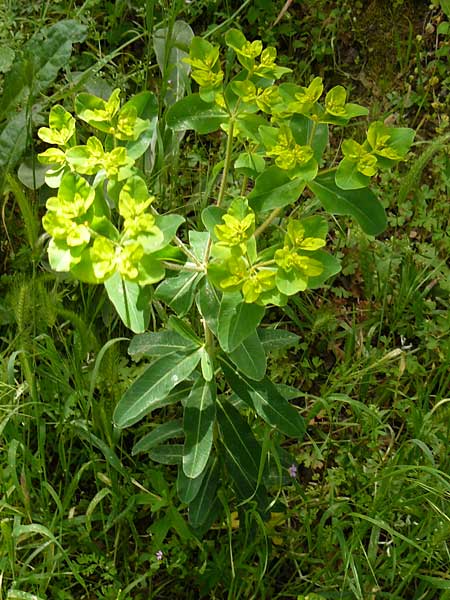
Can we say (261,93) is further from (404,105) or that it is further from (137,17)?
(137,17)

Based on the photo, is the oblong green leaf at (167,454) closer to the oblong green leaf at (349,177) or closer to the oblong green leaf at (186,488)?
the oblong green leaf at (186,488)

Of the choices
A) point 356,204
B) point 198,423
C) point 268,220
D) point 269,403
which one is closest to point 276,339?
point 269,403

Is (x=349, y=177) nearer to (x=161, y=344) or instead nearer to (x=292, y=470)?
(x=161, y=344)

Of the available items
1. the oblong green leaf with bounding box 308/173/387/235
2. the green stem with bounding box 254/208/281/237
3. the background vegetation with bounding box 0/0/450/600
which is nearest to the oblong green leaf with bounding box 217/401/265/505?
the background vegetation with bounding box 0/0/450/600

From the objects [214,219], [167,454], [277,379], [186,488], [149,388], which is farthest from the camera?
[277,379]

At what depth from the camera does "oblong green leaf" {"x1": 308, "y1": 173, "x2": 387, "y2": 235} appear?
5.13 ft

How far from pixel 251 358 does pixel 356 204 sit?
14.9 inches

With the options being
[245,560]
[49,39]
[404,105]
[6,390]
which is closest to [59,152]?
[6,390]

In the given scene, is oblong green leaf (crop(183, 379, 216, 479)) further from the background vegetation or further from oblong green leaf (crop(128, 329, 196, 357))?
the background vegetation

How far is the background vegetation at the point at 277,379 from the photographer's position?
2010mm

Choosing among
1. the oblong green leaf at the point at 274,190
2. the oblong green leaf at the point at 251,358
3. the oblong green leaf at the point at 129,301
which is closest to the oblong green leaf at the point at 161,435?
the oblong green leaf at the point at 251,358

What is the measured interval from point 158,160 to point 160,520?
1.05 meters

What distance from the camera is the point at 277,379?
2.47m

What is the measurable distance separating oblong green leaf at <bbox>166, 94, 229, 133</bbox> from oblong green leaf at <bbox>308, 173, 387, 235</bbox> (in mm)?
237
